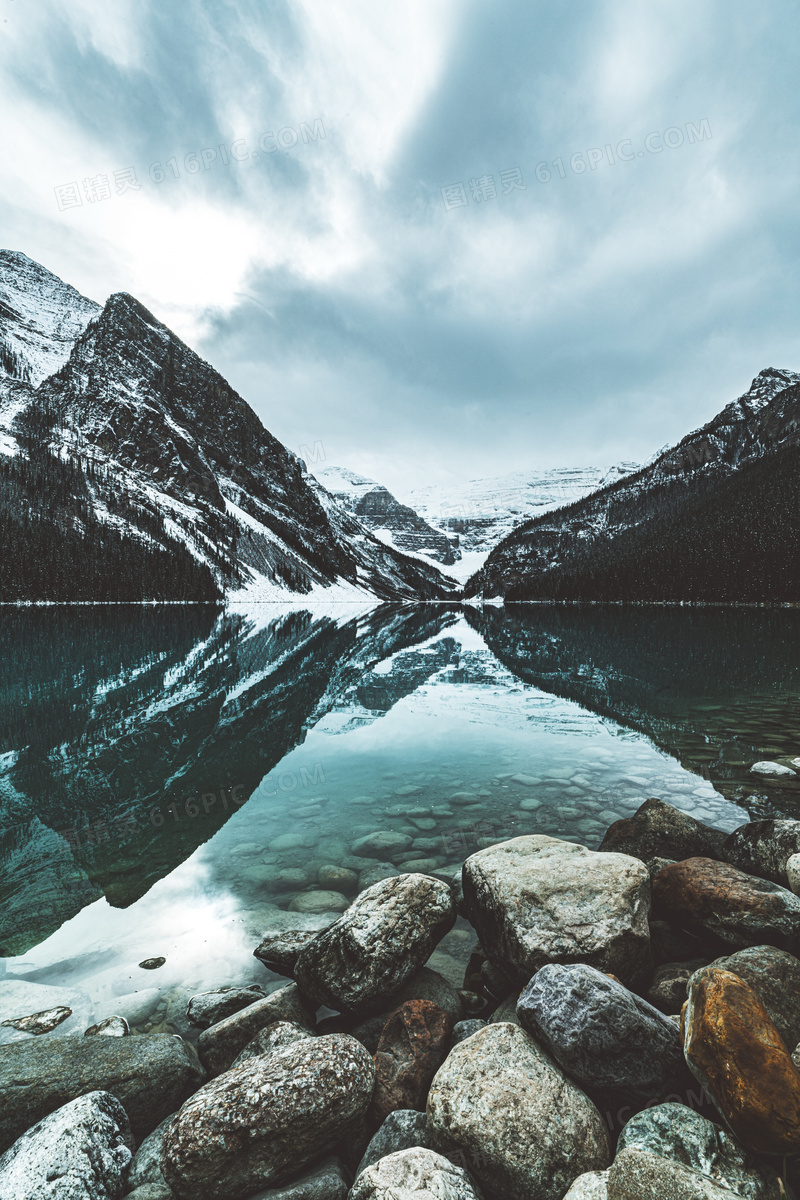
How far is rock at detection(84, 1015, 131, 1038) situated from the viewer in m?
4.96

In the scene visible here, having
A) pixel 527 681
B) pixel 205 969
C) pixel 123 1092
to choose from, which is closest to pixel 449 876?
pixel 205 969

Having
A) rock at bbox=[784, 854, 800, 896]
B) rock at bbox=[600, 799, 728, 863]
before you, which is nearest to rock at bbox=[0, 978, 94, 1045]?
rock at bbox=[600, 799, 728, 863]

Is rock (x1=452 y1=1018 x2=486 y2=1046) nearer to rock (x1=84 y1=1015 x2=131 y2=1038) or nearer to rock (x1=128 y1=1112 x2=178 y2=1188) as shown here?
rock (x1=128 y1=1112 x2=178 y2=1188)

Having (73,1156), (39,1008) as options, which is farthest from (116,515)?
(73,1156)

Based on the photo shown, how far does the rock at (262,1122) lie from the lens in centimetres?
325

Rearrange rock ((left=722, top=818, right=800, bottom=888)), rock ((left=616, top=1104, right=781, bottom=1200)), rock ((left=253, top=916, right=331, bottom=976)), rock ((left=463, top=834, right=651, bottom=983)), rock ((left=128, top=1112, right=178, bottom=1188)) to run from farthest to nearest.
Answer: rock ((left=722, top=818, right=800, bottom=888)) → rock ((left=253, top=916, right=331, bottom=976)) → rock ((left=463, top=834, right=651, bottom=983)) → rock ((left=128, top=1112, right=178, bottom=1188)) → rock ((left=616, top=1104, right=781, bottom=1200))

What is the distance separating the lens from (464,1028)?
4672 millimetres

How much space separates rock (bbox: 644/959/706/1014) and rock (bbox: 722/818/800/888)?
2.05m

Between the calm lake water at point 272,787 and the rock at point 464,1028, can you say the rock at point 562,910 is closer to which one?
the rock at point 464,1028

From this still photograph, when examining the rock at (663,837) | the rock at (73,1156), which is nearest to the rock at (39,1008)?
the rock at (73,1156)

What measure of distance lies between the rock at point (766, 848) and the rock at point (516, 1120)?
4.27 metres

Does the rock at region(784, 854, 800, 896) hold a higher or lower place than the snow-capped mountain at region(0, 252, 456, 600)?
lower

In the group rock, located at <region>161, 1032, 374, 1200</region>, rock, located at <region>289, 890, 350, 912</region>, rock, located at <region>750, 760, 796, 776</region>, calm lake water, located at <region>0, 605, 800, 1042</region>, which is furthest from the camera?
rock, located at <region>750, 760, 796, 776</region>

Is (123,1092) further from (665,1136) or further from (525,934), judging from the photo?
(665,1136)
